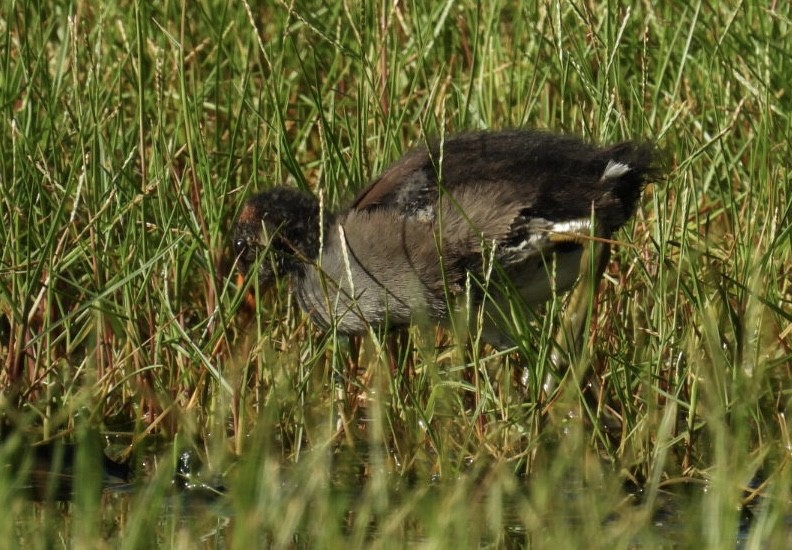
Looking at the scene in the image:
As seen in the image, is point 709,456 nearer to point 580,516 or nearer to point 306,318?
point 580,516

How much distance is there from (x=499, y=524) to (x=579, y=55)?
1762 millimetres

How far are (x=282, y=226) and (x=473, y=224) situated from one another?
0.71m

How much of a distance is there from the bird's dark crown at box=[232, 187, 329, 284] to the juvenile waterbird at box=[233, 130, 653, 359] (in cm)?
14

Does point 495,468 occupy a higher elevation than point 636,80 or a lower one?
lower

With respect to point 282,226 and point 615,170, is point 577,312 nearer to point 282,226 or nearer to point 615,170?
point 615,170

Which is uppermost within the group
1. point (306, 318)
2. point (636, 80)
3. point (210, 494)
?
point (636, 80)

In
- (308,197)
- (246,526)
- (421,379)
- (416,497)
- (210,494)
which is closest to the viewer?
(246,526)

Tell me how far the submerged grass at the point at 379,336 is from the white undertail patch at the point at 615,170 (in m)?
0.15

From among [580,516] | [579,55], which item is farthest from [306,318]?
[580,516]

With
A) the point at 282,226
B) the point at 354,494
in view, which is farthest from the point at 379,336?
the point at 354,494

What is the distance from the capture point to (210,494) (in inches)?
158

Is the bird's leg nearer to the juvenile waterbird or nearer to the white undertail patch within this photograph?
the juvenile waterbird

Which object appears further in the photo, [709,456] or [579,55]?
[579,55]

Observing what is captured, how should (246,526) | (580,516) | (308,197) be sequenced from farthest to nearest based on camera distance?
(308,197) < (580,516) < (246,526)
